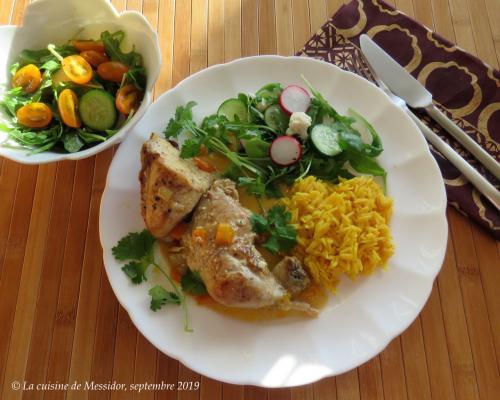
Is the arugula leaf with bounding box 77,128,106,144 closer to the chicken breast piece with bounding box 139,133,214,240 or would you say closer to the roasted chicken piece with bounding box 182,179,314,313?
the chicken breast piece with bounding box 139,133,214,240

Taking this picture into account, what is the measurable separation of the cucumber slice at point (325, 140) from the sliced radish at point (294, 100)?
217 mm

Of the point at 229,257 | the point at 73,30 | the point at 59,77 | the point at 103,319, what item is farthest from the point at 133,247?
the point at 73,30

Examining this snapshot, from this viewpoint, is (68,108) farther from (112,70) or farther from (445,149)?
(445,149)

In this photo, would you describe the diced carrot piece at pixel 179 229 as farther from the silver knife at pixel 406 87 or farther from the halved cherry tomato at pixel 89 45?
the silver knife at pixel 406 87

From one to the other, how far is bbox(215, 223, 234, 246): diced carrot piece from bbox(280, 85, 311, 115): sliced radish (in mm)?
1090

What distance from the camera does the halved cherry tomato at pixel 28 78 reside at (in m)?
3.15

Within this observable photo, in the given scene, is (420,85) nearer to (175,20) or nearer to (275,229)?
(275,229)

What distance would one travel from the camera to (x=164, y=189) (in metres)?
2.88

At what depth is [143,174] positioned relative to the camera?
304 cm

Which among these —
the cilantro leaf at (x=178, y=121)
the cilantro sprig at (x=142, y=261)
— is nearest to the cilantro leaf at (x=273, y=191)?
the cilantro leaf at (x=178, y=121)

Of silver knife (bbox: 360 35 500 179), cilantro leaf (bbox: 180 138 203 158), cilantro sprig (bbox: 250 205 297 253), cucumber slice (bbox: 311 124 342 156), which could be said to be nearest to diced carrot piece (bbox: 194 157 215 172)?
cilantro leaf (bbox: 180 138 203 158)

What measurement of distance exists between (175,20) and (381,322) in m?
3.15

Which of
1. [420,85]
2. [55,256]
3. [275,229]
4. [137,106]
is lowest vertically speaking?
[55,256]

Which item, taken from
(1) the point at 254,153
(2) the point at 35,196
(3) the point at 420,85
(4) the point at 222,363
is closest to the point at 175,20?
(1) the point at 254,153
